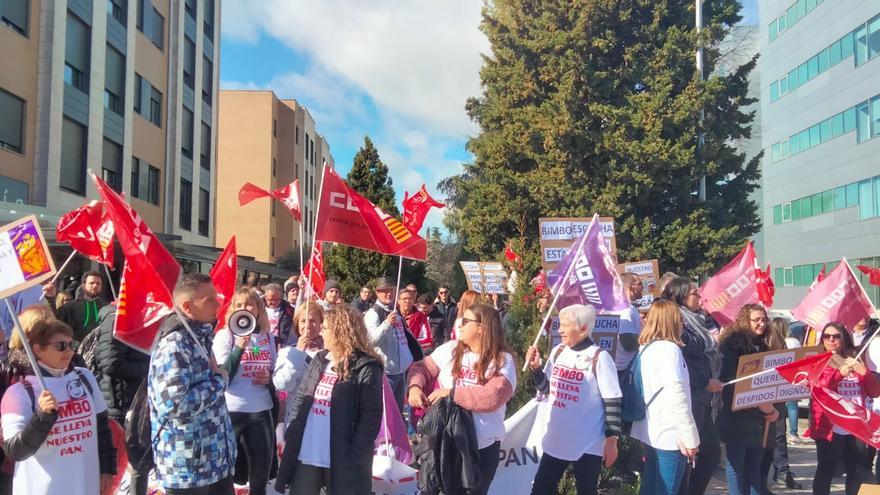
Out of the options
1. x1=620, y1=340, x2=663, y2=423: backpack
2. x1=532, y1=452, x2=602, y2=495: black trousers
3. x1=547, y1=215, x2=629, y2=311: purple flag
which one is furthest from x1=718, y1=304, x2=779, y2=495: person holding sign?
x1=532, y1=452, x2=602, y2=495: black trousers

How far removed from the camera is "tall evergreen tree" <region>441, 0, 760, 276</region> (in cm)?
2498

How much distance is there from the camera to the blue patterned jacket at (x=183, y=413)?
3932mm

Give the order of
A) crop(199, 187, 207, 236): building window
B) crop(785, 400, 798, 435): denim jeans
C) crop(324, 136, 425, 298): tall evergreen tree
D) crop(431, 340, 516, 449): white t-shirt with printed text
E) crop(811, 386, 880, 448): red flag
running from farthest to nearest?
crop(199, 187, 207, 236): building window
crop(324, 136, 425, 298): tall evergreen tree
crop(785, 400, 798, 435): denim jeans
crop(811, 386, 880, 448): red flag
crop(431, 340, 516, 449): white t-shirt with printed text

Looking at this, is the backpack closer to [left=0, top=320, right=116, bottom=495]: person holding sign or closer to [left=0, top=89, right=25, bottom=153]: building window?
[left=0, top=320, right=116, bottom=495]: person holding sign

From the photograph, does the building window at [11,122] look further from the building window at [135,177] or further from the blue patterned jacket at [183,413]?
the blue patterned jacket at [183,413]

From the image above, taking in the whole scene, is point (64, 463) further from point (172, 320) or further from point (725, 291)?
point (725, 291)

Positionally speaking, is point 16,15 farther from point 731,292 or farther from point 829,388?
point 829,388

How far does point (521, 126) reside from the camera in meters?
26.6

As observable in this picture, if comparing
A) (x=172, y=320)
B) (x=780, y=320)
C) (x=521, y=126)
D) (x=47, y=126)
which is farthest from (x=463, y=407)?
(x=521, y=126)

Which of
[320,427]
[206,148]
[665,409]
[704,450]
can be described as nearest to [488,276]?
[704,450]

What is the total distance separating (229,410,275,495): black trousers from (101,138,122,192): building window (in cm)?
2042

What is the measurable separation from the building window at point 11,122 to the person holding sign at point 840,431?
18584mm

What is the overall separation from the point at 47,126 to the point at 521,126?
14.8m

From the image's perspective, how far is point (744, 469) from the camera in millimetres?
6211
